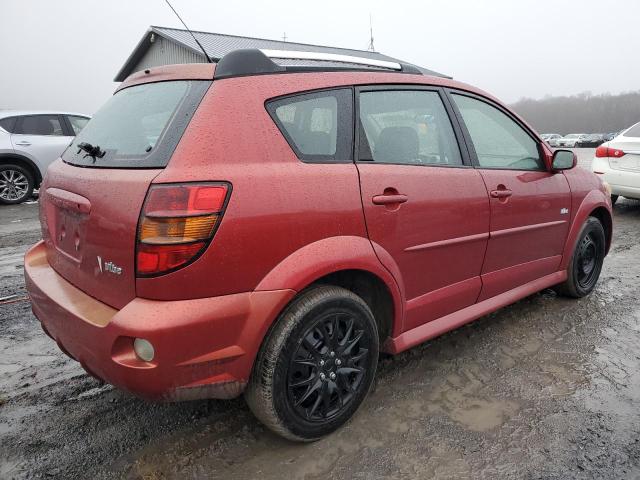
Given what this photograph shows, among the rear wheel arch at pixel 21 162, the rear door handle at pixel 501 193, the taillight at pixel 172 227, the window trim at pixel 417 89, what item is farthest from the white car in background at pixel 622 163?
the rear wheel arch at pixel 21 162

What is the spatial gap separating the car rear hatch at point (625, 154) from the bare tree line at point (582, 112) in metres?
77.8

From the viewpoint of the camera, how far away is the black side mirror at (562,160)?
3.21m

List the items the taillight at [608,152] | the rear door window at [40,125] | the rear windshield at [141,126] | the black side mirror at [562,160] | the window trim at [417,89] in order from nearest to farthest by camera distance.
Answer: the rear windshield at [141,126] < the window trim at [417,89] < the black side mirror at [562,160] < the taillight at [608,152] < the rear door window at [40,125]

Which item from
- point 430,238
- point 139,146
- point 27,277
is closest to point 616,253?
point 430,238

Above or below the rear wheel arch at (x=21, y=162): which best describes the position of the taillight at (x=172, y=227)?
above

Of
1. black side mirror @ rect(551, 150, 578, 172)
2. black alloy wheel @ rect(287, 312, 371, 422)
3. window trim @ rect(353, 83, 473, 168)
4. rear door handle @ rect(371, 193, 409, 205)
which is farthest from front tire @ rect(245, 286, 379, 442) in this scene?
black side mirror @ rect(551, 150, 578, 172)

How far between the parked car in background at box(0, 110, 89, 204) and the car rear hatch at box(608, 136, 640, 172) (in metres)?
Answer: 9.01

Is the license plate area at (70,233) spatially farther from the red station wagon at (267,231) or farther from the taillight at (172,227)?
the taillight at (172,227)

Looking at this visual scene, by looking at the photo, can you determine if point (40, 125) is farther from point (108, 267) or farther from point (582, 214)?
point (582, 214)

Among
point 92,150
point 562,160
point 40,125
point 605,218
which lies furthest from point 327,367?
point 40,125

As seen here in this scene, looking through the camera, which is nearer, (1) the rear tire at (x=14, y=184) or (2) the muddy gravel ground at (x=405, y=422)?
(2) the muddy gravel ground at (x=405, y=422)

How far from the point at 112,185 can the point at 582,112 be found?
104 meters

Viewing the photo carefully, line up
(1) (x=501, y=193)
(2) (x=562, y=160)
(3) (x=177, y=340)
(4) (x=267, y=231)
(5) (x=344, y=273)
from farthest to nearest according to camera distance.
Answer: (2) (x=562, y=160) → (1) (x=501, y=193) → (5) (x=344, y=273) → (4) (x=267, y=231) → (3) (x=177, y=340)

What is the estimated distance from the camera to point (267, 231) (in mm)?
1826
